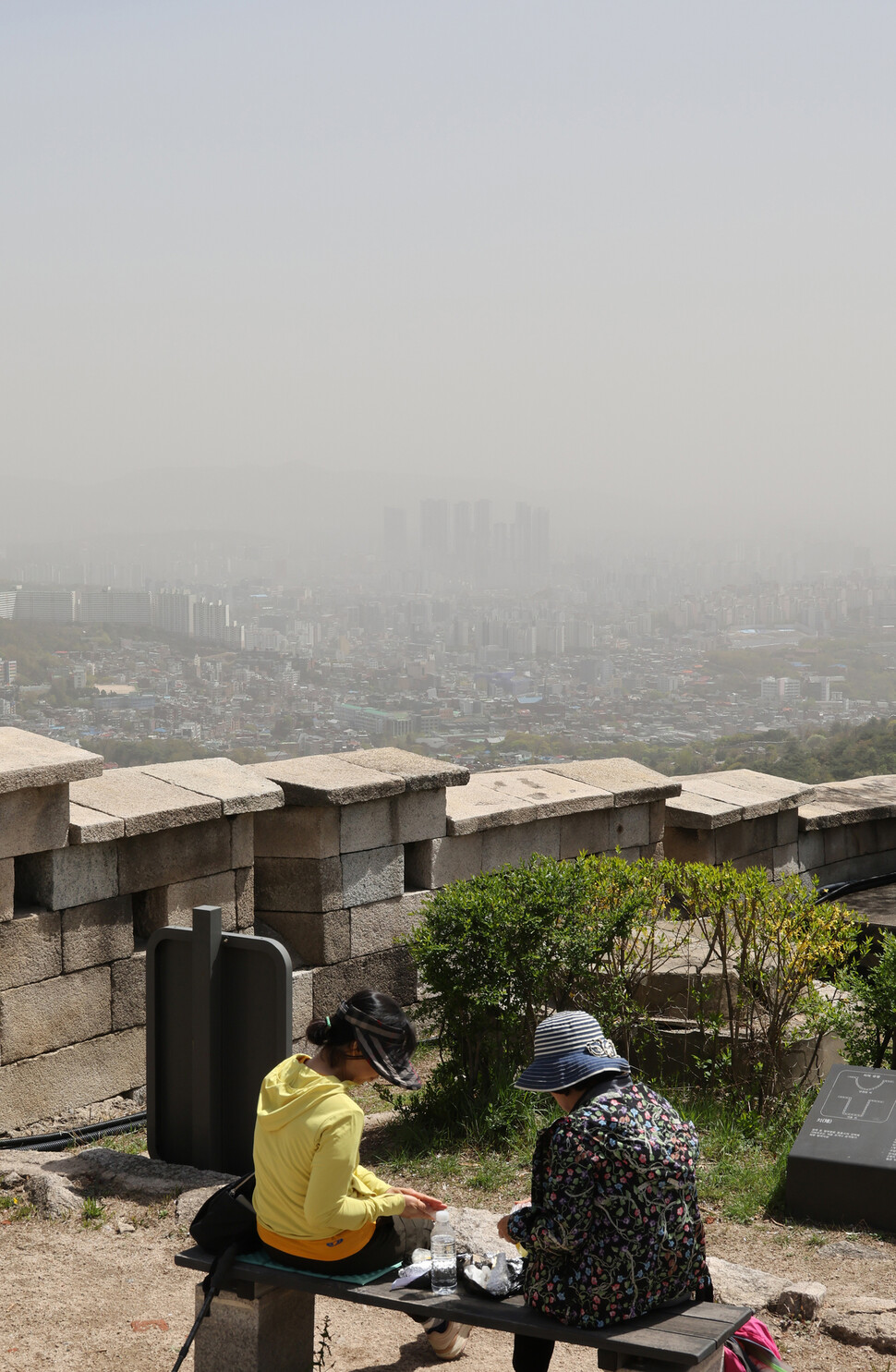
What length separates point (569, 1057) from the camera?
117 inches

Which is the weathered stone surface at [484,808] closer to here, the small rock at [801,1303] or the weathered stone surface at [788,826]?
the weathered stone surface at [788,826]

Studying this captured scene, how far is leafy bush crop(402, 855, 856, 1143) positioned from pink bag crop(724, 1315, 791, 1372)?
216 cm

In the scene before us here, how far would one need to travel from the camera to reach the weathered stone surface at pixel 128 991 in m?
5.76

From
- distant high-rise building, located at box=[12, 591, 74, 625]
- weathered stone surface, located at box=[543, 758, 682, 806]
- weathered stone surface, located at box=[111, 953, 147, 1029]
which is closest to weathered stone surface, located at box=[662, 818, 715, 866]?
weathered stone surface, located at box=[543, 758, 682, 806]

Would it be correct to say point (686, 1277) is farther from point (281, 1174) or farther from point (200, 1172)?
point (200, 1172)

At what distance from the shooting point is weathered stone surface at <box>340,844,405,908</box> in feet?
21.6

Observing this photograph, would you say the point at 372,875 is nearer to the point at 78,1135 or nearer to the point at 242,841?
the point at 242,841

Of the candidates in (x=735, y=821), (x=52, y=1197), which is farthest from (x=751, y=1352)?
(x=735, y=821)

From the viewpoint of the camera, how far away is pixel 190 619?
5066 cm

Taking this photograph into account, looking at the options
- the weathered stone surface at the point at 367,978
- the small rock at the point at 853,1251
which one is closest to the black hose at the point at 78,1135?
the weathered stone surface at the point at 367,978

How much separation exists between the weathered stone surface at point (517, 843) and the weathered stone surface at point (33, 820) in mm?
2741

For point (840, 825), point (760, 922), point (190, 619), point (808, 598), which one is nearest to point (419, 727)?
point (190, 619)

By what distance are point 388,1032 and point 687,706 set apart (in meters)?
43.4

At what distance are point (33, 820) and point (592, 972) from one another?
2613 millimetres
